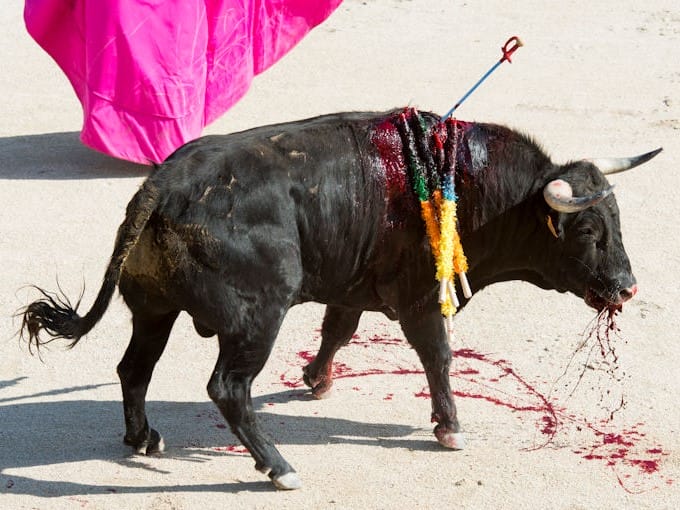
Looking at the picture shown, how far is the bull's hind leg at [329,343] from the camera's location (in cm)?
630

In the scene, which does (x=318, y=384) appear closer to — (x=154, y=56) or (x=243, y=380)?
(x=243, y=380)

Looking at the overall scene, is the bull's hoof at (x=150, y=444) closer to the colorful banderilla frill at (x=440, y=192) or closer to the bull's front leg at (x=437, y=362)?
the bull's front leg at (x=437, y=362)

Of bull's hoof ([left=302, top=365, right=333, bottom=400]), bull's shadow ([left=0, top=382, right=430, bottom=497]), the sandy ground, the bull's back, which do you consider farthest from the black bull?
bull's hoof ([left=302, top=365, right=333, bottom=400])

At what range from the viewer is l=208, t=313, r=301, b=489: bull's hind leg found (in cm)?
527

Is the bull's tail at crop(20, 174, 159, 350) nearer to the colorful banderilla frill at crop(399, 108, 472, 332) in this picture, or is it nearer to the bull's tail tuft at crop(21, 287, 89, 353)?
the bull's tail tuft at crop(21, 287, 89, 353)

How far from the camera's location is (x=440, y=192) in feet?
18.2

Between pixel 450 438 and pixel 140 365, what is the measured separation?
1.50 metres

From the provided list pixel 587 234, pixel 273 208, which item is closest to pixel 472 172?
pixel 587 234

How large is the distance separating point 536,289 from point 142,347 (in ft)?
9.98

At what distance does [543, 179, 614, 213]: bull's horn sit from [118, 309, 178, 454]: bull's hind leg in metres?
1.76

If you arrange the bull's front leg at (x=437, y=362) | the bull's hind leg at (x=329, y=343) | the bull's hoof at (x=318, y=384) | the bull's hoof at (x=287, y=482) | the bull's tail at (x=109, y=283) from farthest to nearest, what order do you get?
the bull's hoof at (x=318, y=384), the bull's hind leg at (x=329, y=343), the bull's front leg at (x=437, y=362), the bull's hoof at (x=287, y=482), the bull's tail at (x=109, y=283)

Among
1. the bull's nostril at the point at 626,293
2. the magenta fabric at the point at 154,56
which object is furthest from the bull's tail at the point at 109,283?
the magenta fabric at the point at 154,56

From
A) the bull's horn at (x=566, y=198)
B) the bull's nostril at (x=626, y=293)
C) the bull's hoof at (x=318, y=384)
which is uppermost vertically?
the bull's horn at (x=566, y=198)

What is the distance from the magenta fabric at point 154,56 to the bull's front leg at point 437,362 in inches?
169
